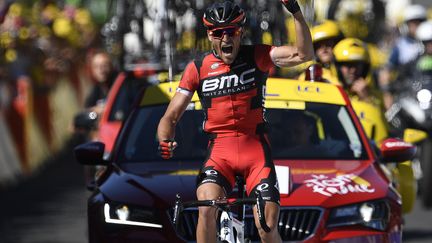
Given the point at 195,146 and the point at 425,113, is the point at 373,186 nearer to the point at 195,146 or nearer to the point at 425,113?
the point at 195,146

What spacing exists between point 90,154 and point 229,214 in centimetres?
222

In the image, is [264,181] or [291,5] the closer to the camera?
[291,5]

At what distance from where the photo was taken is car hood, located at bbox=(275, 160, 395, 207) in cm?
877

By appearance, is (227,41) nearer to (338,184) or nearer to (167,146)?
(167,146)

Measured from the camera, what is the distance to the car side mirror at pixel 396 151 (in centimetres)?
977

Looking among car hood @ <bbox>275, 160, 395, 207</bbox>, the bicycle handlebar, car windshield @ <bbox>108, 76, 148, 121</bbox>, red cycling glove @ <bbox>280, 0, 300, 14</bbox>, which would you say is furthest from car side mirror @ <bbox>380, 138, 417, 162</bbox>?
car windshield @ <bbox>108, 76, 148, 121</bbox>

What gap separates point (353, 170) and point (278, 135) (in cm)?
102

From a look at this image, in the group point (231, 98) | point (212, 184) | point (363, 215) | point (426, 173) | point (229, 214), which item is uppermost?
point (231, 98)

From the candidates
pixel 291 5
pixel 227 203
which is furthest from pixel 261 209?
pixel 291 5

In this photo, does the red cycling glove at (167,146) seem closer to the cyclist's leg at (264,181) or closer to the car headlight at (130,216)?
the cyclist's leg at (264,181)

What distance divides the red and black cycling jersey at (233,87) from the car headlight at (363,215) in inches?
31.8

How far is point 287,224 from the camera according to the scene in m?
8.62

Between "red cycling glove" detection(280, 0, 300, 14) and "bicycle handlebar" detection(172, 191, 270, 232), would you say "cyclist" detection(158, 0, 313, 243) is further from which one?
"bicycle handlebar" detection(172, 191, 270, 232)

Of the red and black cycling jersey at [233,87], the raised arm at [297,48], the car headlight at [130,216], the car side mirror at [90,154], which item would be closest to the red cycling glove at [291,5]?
the raised arm at [297,48]
